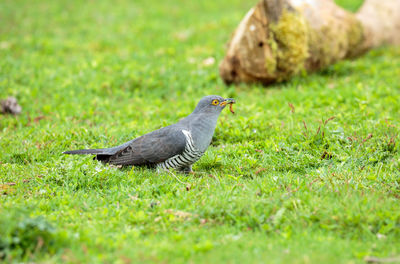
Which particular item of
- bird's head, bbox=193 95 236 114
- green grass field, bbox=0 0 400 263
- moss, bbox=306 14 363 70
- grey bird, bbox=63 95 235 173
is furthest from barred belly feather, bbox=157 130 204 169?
moss, bbox=306 14 363 70

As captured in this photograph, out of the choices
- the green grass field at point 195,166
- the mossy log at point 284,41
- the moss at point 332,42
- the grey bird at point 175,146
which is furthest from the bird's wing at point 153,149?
the moss at point 332,42

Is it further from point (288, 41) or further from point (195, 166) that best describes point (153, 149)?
point (288, 41)

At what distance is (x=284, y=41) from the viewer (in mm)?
8484

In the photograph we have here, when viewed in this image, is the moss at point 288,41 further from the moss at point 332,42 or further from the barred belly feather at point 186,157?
the barred belly feather at point 186,157

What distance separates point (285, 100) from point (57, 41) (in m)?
6.74

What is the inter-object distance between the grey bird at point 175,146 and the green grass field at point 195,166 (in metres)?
0.19

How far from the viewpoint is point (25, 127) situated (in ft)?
24.5

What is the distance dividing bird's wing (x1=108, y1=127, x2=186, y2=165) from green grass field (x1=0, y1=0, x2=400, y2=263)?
6.5 inches

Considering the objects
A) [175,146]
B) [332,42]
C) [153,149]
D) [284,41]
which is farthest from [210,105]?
[332,42]

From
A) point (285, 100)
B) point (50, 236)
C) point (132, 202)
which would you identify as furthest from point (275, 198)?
point (285, 100)

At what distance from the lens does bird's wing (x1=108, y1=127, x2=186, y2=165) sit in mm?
5492

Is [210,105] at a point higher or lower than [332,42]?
lower

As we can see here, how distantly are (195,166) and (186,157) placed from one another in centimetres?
53

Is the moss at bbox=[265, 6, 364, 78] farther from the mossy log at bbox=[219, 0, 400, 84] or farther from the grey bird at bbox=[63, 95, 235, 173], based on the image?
the grey bird at bbox=[63, 95, 235, 173]
